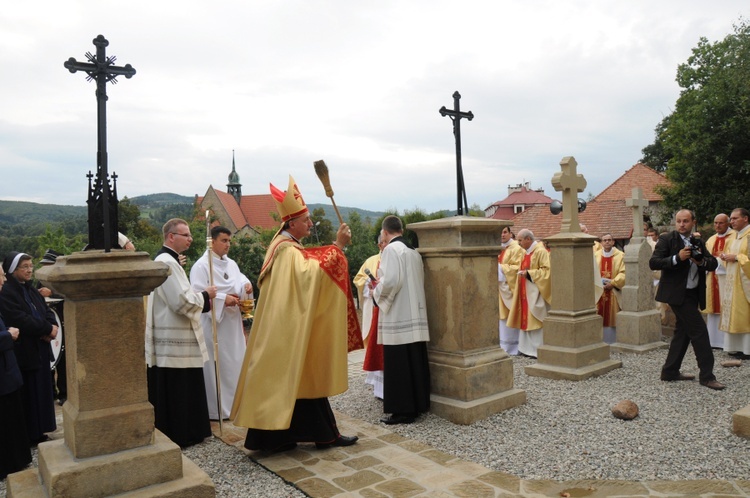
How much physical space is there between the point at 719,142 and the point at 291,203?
80.1 feet

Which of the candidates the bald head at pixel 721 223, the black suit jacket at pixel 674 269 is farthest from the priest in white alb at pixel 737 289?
the black suit jacket at pixel 674 269

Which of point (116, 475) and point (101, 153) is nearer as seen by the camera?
point (116, 475)

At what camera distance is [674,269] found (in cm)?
624

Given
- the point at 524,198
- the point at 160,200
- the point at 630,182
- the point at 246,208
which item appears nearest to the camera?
the point at 630,182

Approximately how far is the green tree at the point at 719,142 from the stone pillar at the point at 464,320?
21.1m

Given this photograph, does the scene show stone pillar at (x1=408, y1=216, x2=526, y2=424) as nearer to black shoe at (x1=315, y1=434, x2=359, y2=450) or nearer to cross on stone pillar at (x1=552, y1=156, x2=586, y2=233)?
black shoe at (x1=315, y1=434, x2=359, y2=450)

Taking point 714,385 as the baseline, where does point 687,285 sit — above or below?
above

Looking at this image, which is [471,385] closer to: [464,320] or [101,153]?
[464,320]

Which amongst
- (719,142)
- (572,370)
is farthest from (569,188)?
(719,142)

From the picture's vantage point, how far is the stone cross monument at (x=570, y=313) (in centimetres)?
712

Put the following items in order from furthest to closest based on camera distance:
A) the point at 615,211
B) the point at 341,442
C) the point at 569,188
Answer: the point at 615,211, the point at 569,188, the point at 341,442

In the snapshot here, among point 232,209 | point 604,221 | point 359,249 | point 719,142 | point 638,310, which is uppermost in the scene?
point 232,209

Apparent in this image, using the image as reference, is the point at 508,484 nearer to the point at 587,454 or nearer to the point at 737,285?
the point at 587,454

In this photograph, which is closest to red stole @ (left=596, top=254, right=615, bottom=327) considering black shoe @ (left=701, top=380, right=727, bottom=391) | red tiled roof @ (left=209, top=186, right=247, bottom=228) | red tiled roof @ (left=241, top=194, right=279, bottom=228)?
black shoe @ (left=701, top=380, right=727, bottom=391)
